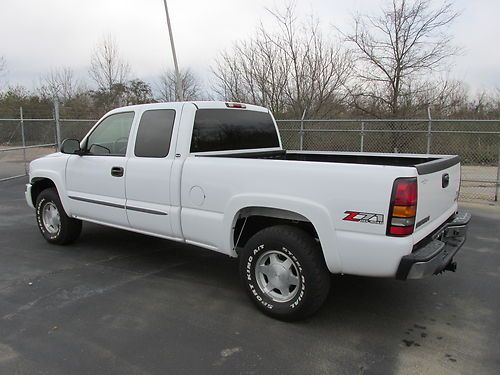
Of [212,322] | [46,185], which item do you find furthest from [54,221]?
[212,322]

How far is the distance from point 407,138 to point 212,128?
368 inches

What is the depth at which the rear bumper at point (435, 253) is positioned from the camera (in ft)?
9.82

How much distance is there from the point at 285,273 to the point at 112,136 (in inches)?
108

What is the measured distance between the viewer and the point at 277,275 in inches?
142

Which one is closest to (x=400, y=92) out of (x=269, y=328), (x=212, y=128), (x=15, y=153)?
(x=212, y=128)

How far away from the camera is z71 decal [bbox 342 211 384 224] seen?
298cm

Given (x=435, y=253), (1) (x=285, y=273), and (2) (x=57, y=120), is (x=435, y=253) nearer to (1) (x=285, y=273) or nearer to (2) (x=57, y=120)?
(1) (x=285, y=273)

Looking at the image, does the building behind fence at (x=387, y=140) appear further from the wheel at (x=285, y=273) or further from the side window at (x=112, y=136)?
the wheel at (x=285, y=273)

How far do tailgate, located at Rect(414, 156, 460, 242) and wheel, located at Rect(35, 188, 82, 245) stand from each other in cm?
442

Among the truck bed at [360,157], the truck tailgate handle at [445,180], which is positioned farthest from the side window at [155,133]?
the truck tailgate handle at [445,180]

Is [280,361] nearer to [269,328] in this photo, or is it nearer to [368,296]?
[269,328]

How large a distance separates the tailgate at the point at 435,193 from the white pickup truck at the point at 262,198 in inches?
0.5

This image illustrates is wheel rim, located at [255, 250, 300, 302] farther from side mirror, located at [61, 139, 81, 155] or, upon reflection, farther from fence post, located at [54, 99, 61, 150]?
fence post, located at [54, 99, 61, 150]

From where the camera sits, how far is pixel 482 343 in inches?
128
